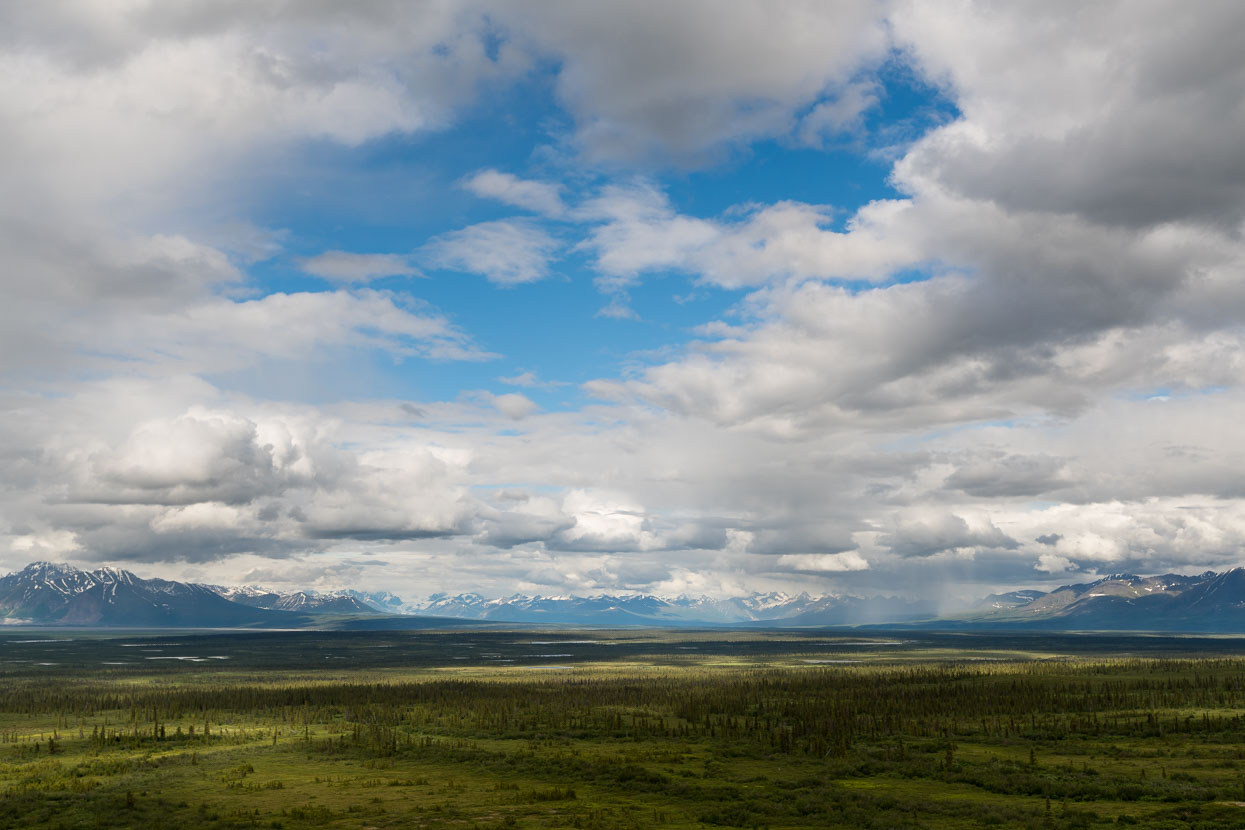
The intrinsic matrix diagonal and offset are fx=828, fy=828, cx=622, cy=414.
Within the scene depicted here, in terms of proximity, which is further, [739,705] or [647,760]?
[739,705]

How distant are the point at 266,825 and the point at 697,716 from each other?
237ft

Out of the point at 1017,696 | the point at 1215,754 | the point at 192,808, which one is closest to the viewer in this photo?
the point at 192,808

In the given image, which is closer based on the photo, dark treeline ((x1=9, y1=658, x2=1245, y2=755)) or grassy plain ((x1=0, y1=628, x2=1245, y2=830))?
grassy plain ((x1=0, y1=628, x2=1245, y2=830))

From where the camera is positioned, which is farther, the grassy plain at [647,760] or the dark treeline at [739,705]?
the dark treeline at [739,705]

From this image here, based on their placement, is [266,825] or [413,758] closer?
[266,825]

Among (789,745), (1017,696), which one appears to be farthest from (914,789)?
(1017,696)

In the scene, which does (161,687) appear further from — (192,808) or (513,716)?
(192,808)

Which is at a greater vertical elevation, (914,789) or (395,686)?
(914,789)

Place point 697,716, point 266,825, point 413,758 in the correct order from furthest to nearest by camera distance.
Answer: point 697,716
point 413,758
point 266,825

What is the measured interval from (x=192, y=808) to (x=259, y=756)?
29.0m

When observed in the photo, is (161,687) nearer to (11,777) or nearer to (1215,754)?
(11,777)

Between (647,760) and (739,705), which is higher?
(647,760)

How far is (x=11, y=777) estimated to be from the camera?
72.1m

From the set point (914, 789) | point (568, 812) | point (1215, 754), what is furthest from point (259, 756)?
point (1215, 754)
